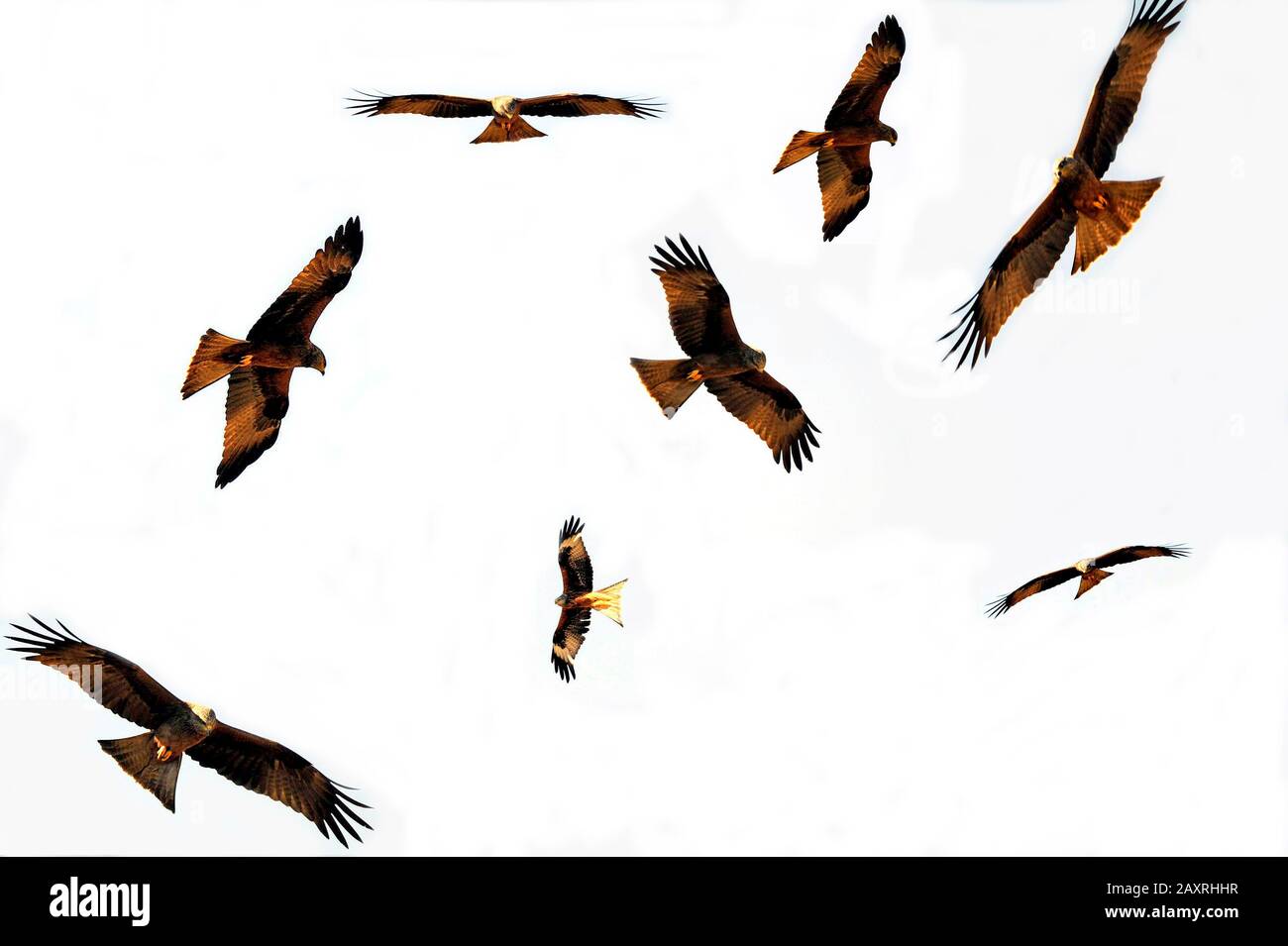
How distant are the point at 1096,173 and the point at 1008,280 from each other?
1.11m

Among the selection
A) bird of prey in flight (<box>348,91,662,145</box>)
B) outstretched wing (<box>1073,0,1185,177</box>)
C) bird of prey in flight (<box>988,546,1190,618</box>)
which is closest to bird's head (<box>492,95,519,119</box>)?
bird of prey in flight (<box>348,91,662,145</box>)

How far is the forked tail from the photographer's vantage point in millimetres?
16828

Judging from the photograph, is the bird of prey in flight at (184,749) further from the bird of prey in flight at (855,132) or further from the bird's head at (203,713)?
the bird of prey in flight at (855,132)

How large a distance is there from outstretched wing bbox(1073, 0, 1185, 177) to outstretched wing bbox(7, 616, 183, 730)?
7.33 metres

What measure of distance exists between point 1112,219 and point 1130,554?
3525 millimetres

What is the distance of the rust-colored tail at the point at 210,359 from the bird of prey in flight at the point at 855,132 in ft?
14.8

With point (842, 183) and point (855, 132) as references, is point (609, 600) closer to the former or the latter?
point (842, 183)

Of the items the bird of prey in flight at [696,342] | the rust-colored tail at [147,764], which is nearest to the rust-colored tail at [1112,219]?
the bird of prey in flight at [696,342]

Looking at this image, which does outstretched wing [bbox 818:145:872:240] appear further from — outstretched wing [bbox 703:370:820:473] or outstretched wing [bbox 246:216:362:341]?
outstretched wing [bbox 246:216:362:341]

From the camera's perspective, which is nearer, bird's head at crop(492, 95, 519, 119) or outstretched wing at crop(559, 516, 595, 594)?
bird's head at crop(492, 95, 519, 119)

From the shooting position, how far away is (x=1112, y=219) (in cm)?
1330
